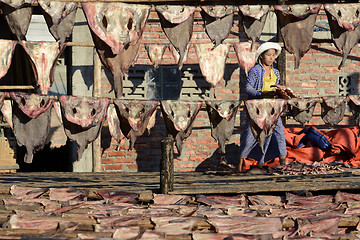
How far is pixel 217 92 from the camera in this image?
31.1 feet

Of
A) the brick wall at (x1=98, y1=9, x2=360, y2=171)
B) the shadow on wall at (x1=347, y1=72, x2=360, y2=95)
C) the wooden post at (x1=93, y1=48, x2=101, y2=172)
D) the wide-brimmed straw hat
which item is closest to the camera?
the wide-brimmed straw hat

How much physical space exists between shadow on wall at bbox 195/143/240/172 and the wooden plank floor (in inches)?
80.5

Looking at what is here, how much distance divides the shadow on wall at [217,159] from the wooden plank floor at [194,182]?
2.04 metres

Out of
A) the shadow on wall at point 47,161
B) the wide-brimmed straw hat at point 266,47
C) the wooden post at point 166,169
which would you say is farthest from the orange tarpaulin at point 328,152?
the shadow on wall at point 47,161

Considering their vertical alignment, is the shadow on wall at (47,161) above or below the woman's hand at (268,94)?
below

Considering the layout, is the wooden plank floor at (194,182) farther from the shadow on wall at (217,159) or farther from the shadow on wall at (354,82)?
the shadow on wall at (354,82)

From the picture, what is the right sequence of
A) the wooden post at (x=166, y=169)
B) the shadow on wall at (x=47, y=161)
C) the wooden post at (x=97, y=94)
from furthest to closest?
the shadow on wall at (x=47, y=161) → the wooden post at (x=97, y=94) → the wooden post at (x=166, y=169)

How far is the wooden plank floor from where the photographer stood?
230 inches

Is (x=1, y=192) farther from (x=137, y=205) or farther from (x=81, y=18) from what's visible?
(x=81, y=18)

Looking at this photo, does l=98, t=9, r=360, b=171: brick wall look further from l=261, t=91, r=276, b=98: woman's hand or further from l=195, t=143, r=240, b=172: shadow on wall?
l=261, t=91, r=276, b=98: woman's hand

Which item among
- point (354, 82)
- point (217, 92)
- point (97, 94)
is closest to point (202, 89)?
point (217, 92)

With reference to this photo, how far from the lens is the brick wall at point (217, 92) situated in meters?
9.40

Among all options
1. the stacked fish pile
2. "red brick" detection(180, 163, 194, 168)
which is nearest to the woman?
"red brick" detection(180, 163, 194, 168)

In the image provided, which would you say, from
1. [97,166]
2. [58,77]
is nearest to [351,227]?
[97,166]
